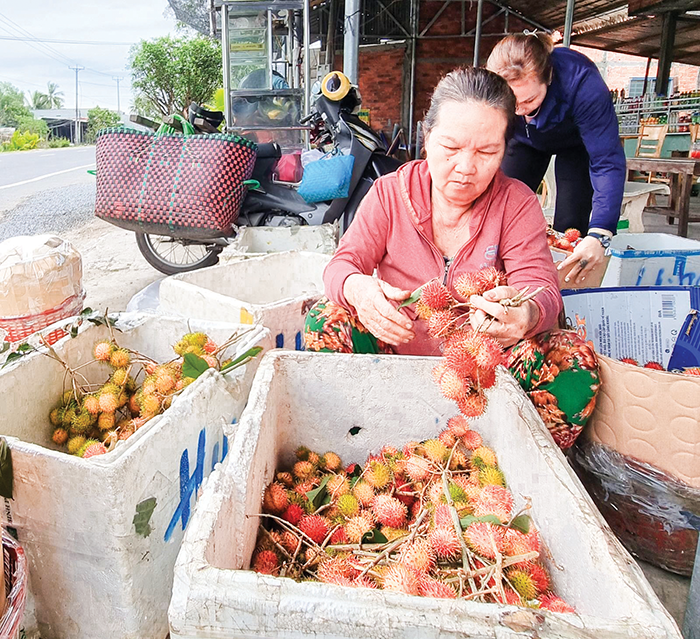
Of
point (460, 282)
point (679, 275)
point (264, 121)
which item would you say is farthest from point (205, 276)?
point (264, 121)

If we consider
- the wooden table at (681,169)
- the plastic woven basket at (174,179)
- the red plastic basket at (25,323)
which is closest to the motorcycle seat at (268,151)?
the plastic woven basket at (174,179)

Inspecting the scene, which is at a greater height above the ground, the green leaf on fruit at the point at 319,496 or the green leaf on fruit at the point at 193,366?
the green leaf on fruit at the point at 193,366

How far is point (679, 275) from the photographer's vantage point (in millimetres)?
2135

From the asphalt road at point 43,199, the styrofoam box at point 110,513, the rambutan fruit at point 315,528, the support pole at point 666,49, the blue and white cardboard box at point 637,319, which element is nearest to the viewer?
the styrofoam box at point 110,513

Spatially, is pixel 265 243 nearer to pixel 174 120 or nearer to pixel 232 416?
pixel 174 120

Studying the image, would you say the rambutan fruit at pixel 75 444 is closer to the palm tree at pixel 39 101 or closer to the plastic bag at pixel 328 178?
the plastic bag at pixel 328 178

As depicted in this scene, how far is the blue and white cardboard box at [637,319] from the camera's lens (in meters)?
1.57

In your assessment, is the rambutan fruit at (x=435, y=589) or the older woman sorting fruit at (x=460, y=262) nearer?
the rambutan fruit at (x=435, y=589)

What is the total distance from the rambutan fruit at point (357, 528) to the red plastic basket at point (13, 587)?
538mm

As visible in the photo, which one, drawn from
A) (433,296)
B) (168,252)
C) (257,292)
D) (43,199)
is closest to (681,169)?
(257,292)

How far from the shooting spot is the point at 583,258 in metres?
1.86

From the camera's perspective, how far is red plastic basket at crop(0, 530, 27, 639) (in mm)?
831

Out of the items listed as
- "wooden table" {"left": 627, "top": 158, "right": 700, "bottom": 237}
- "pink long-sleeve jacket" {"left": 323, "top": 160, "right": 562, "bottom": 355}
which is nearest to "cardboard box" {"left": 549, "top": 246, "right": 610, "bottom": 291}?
"pink long-sleeve jacket" {"left": 323, "top": 160, "right": 562, "bottom": 355}

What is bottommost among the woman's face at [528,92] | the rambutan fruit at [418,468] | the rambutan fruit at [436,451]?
the rambutan fruit at [418,468]
